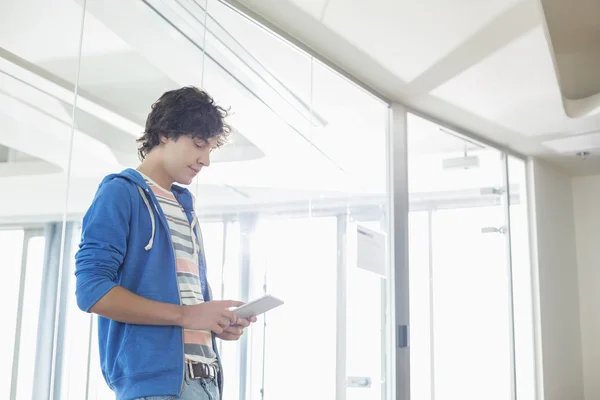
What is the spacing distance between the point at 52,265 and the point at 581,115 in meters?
3.44

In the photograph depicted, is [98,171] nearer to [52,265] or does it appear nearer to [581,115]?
[52,265]

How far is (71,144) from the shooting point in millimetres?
1750

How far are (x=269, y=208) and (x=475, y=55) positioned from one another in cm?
126

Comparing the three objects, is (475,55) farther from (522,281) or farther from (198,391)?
(198,391)

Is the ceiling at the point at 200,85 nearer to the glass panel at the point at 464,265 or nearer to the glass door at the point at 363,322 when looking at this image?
the glass door at the point at 363,322

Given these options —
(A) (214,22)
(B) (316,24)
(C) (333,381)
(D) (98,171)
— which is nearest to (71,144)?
(D) (98,171)

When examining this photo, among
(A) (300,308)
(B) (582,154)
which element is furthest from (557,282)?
(A) (300,308)

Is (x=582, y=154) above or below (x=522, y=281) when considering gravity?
above

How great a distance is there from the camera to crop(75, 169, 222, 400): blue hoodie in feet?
4.29

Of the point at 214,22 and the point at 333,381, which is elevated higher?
the point at 214,22

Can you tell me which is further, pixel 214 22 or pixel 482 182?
pixel 482 182

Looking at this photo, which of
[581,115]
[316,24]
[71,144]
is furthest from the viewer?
[581,115]

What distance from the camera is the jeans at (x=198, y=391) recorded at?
137 cm

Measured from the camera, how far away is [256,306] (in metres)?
1.48
